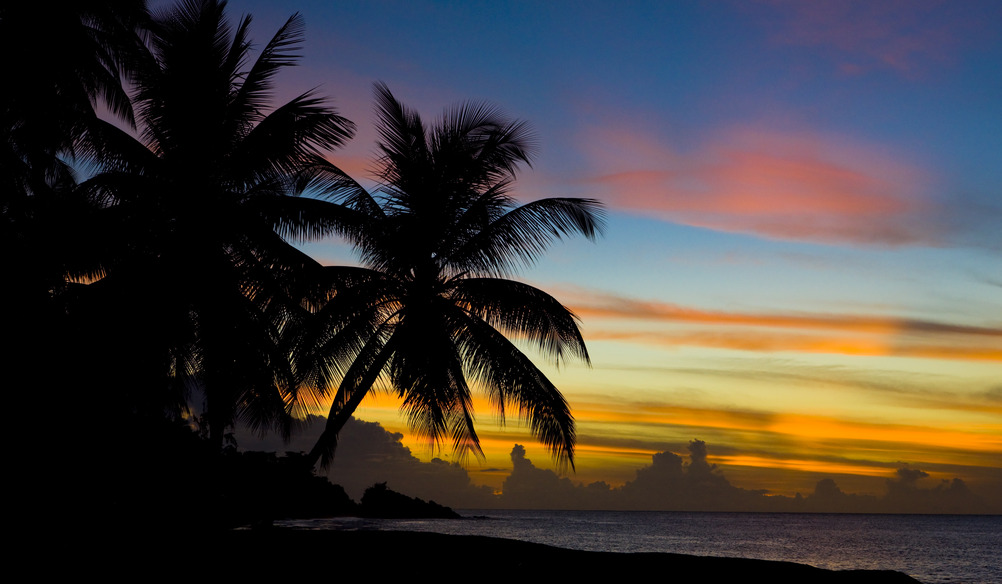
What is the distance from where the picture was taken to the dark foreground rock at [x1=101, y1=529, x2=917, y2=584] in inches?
351

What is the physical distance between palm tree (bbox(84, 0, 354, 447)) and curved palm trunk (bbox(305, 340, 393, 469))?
84 cm

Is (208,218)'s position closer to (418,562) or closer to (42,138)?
(42,138)

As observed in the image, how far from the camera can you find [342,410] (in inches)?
526

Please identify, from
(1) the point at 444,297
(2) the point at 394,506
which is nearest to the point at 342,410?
(1) the point at 444,297

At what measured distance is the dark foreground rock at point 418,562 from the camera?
8.91 meters

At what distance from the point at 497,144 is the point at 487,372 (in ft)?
14.2

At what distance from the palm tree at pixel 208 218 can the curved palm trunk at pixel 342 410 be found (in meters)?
0.84

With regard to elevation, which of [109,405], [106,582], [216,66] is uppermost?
[216,66]

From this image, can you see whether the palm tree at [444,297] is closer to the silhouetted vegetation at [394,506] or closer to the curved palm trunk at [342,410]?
the curved palm trunk at [342,410]

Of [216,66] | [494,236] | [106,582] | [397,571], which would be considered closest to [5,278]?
[106,582]

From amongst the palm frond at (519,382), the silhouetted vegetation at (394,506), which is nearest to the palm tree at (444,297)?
the palm frond at (519,382)

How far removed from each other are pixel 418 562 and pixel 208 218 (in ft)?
24.6

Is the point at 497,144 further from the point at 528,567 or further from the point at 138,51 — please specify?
the point at 528,567

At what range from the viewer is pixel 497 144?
14430mm
